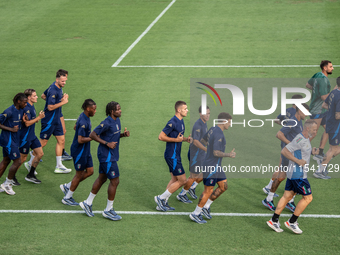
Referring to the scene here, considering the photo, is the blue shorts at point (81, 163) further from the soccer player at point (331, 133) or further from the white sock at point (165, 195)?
the soccer player at point (331, 133)

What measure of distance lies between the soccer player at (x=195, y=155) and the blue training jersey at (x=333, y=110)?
3407 mm

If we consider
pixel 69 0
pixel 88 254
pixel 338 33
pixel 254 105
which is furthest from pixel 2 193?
pixel 69 0

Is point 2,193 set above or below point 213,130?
below

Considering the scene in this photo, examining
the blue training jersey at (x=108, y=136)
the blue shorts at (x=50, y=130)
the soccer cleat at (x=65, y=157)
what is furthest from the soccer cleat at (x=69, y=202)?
the soccer cleat at (x=65, y=157)

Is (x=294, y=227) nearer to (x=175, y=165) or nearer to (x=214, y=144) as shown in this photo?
(x=214, y=144)

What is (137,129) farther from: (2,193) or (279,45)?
(279,45)

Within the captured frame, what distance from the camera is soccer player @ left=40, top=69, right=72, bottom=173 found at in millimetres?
10430

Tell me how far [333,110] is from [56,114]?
672cm

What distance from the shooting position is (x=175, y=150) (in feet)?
28.6

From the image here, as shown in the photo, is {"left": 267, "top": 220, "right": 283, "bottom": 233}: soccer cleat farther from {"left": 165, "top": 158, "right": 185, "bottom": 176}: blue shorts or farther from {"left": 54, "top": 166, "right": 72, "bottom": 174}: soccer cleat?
{"left": 54, "top": 166, "right": 72, "bottom": 174}: soccer cleat

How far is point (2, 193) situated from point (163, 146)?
15.0 ft

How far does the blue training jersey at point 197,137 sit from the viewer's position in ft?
29.1

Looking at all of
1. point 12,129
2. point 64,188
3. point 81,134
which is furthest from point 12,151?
point 81,134

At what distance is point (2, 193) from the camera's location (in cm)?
963
